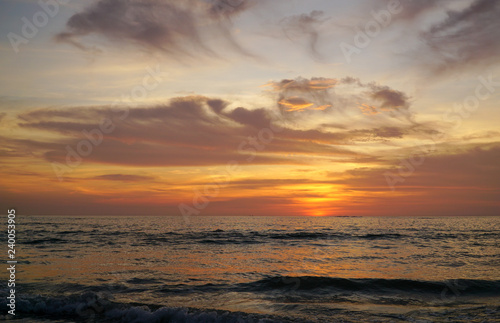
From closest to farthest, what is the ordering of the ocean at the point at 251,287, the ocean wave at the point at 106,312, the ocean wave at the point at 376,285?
the ocean wave at the point at 106,312 → the ocean at the point at 251,287 → the ocean wave at the point at 376,285

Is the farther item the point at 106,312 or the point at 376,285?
the point at 376,285

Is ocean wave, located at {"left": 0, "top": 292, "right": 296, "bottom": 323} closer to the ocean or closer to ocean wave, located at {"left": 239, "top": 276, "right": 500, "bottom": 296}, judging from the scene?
the ocean

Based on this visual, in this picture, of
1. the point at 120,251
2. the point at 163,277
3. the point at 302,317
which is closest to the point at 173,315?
the point at 302,317

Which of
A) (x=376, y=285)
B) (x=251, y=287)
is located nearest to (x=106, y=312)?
(x=251, y=287)

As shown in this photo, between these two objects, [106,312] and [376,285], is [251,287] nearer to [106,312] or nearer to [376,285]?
[376,285]

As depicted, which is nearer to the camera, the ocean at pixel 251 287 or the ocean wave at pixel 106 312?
the ocean wave at pixel 106 312

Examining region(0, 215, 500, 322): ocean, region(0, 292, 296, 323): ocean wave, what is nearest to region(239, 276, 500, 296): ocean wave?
region(0, 215, 500, 322): ocean

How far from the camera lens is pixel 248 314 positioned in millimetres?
12609

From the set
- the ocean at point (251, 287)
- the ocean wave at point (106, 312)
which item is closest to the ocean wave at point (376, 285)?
the ocean at point (251, 287)

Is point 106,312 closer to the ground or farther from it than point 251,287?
farther from it

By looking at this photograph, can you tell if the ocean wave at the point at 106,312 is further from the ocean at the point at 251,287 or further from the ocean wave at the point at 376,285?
the ocean wave at the point at 376,285

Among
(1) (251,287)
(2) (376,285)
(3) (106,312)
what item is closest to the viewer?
(3) (106,312)

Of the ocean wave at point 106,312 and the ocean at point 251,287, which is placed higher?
the ocean wave at point 106,312

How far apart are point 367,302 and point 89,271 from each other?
16235mm
